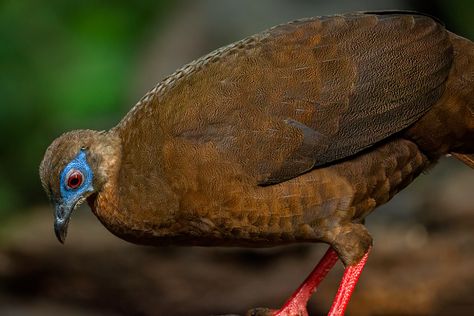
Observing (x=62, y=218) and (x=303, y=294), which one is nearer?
(x=62, y=218)

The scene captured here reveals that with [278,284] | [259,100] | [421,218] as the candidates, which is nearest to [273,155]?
[259,100]

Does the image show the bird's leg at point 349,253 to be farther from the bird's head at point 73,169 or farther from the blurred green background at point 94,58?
the blurred green background at point 94,58

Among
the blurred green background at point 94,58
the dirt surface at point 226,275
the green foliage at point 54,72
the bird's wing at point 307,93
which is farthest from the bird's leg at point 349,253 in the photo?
the green foliage at point 54,72

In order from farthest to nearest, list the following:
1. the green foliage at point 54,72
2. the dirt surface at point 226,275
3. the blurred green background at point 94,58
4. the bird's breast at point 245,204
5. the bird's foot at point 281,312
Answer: the green foliage at point 54,72 < the blurred green background at point 94,58 < the dirt surface at point 226,275 < the bird's foot at point 281,312 < the bird's breast at point 245,204

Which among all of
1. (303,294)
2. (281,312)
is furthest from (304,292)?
(281,312)

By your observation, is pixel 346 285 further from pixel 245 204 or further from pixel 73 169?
pixel 73 169

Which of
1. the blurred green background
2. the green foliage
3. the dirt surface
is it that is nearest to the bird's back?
the dirt surface
